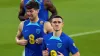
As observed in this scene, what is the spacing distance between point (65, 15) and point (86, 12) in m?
1.21

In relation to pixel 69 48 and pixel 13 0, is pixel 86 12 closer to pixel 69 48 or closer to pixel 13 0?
pixel 13 0

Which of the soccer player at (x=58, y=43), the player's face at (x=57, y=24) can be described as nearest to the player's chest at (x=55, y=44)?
the soccer player at (x=58, y=43)

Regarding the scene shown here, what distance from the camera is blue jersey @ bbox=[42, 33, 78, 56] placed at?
6.29 metres

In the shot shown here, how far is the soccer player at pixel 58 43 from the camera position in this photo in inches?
247

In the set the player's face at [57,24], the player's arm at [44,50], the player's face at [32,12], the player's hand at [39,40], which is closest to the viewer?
the player's face at [57,24]

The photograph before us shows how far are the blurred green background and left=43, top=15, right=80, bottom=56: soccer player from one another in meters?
5.45

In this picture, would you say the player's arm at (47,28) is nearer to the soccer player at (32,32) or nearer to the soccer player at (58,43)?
the soccer player at (32,32)

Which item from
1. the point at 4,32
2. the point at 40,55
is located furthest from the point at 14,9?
the point at 40,55

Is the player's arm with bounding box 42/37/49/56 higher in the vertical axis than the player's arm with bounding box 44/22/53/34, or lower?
lower

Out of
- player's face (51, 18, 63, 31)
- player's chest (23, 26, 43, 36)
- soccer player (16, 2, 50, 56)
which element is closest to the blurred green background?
soccer player (16, 2, 50, 56)

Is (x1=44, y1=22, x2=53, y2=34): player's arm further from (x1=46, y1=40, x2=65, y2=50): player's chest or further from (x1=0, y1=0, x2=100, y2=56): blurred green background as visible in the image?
(x1=0, y1=0, x2=100, y2=56): blurred green background

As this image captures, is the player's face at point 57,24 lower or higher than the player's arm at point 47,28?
higher

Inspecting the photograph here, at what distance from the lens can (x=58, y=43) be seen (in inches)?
250

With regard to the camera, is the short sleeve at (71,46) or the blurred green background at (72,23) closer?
the short sleeve at (71,46)
